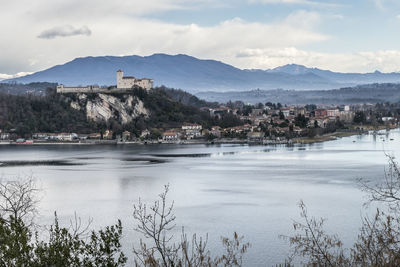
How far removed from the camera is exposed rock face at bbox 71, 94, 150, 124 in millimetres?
34375

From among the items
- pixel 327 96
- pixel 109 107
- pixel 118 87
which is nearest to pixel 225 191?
pixel 109 107

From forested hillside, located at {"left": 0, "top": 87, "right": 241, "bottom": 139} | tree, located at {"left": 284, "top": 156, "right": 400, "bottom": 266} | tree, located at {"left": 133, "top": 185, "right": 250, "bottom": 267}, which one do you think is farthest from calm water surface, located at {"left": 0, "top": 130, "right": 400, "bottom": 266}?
forested hillside, located at {"left": 0, "top": 87, "right": 241, "bottom": 139}

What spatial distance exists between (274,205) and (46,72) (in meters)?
150

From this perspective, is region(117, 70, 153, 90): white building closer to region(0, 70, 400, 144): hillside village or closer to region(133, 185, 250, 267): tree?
region(0, 70, 400, 144): hillside village

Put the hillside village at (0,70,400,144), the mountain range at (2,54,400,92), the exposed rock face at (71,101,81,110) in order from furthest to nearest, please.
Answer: the mountain range at (2,54,400,92) < the exposed rock face at (71,101,81,110) < the hillside village at (0,70,400,144)

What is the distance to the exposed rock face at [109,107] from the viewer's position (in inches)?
1353

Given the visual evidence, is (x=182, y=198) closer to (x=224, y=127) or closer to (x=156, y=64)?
(x=224, y=127)

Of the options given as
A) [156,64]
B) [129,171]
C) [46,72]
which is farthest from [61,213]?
[156,64]

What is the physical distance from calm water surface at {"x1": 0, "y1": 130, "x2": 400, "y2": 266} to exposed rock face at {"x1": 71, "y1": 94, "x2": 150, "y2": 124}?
14.6 m

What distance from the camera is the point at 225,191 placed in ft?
38.1

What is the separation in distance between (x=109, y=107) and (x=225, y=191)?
23740 mm

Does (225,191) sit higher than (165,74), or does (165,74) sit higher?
(165,74)

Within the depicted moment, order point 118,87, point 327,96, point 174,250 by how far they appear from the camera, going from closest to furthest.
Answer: point 174,250, point 118,87, point 327,96

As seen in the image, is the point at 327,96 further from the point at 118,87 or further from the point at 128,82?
the point at 118,87
